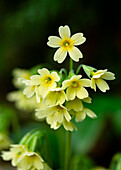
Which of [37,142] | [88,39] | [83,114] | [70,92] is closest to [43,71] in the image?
[70,92]

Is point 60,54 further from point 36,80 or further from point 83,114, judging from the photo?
point 83,114

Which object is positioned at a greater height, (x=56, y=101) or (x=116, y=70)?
(x=116, y=70)

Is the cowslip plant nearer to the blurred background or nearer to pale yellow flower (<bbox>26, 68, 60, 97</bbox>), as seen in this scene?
pale yellow flower (<bbox>26, 68, 60, 97</bbox>)

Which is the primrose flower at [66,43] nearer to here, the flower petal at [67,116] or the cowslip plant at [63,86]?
the cowslip plant at [63,86]

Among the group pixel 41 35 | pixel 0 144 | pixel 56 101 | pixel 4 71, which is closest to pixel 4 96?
pixel 4 71

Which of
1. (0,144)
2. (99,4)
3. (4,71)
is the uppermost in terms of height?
(99,4)

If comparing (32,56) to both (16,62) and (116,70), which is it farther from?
(116,70)
